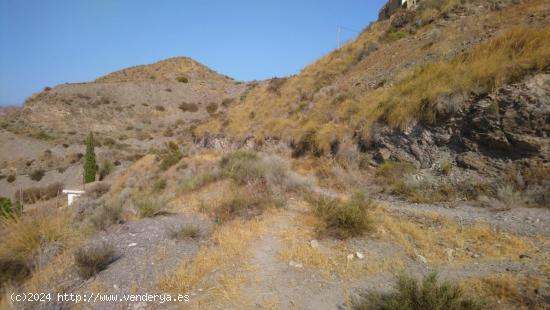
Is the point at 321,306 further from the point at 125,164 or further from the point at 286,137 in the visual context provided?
the point at 125,164

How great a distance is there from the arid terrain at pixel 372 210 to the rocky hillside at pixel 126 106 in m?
27.6

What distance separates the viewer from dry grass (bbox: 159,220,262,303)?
3.41 metres

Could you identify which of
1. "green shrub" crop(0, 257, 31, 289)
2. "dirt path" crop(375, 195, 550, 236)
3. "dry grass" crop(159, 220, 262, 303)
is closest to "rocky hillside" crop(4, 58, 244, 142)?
"dry grass" crop(159, 220, 262, 303)

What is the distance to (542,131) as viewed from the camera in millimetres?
5141

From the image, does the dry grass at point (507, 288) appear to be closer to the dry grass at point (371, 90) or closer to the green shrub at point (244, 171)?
the dry grass at point (371, 90)

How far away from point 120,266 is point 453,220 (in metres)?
5.32

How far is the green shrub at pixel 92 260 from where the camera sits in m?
3.65

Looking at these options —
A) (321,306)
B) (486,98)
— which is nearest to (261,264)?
(321,306)

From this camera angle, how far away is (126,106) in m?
40.3

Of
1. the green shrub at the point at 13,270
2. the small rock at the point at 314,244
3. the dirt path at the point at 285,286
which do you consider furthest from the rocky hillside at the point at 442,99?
the green shrub at the point at 13,270

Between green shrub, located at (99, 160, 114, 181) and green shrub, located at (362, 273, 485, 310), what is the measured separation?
92.1ft

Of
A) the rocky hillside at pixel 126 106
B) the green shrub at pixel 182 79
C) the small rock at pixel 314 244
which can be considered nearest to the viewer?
the small rock at pixel 314 244

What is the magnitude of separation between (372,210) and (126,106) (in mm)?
43137

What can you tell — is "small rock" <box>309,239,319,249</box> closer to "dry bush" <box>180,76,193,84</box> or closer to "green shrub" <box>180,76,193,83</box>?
"dry bush" <box>180,76,193,84</box>
